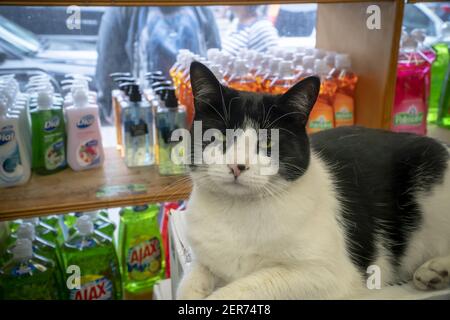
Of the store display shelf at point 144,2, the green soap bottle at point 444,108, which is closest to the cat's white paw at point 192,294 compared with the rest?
the store display shelf at point 144,2

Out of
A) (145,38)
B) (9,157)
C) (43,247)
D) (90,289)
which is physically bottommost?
(90,289)

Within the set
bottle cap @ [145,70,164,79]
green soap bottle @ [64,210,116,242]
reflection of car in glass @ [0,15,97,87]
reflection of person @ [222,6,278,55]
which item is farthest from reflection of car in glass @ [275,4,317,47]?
green soap bottle @ [64,210,116,242]

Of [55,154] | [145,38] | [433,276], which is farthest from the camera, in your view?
[145,38]

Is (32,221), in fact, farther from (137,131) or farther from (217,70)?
(217,70)

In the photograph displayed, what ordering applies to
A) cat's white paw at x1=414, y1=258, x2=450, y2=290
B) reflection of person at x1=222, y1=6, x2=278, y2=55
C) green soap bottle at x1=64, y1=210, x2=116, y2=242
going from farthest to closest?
1. reflection of person at x1=222, y1=6, x2=278, y2=55
2. green soap bottle at x1=64, y1=210, x2=116, y2=242
3. cat's white paw at x1=414, y1=258, x2=450, y2=290

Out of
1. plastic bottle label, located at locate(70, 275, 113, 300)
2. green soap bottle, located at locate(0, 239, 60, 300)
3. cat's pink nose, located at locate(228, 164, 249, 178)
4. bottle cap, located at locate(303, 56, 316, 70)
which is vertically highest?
bottle cap, located at locate(303, 56, 316, 70)

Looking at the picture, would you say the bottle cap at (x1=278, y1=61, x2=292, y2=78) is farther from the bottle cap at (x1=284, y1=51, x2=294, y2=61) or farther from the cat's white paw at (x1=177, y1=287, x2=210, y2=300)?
the cat's white paw at (x1=177, y1=287, x2=210, y2=300)

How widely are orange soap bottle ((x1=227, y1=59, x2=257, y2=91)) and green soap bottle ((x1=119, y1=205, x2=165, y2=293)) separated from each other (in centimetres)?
48

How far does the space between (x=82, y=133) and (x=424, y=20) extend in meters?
1.33

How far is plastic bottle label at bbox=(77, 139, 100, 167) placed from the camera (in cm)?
133

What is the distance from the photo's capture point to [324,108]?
1.41 m

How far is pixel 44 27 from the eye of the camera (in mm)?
Result: 1445

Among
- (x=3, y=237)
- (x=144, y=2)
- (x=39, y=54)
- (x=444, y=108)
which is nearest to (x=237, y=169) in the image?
(x=144, y=2)
